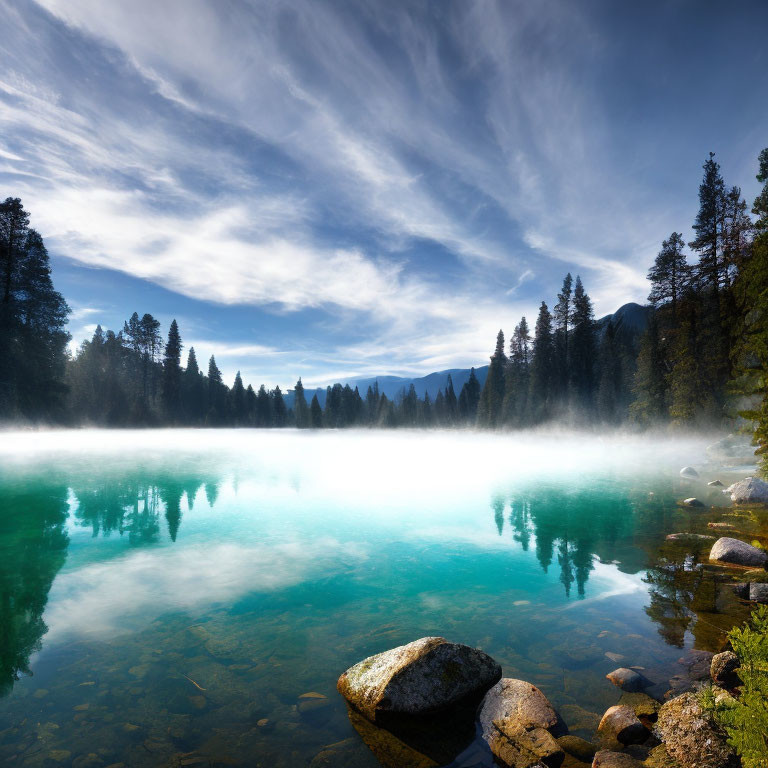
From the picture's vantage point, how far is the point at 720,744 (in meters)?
4.11

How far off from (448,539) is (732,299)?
94.0 ft

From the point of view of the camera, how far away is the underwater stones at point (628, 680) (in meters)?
6.14

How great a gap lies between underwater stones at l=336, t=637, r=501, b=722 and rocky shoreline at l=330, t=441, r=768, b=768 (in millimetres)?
12

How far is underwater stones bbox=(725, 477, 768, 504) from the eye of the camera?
58.4 feet

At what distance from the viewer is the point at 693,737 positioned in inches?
170

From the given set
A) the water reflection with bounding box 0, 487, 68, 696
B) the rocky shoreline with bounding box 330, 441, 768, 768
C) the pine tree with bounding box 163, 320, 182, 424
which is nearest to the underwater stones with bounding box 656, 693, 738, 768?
the rocky shoreline with bounding box 330, 441, 768, 768

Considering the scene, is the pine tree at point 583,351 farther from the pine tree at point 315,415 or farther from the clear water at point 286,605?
the pine tree at point 315,415

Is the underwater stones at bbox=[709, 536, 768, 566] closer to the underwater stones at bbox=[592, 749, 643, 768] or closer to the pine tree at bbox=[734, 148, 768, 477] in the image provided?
the pine tree at bbox=[734, 148, 768, 477]

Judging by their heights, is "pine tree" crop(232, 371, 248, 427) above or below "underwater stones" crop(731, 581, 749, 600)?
above

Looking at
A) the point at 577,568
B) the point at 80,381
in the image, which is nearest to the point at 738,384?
the point at 577,568

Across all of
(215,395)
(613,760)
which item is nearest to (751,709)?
(613,760)

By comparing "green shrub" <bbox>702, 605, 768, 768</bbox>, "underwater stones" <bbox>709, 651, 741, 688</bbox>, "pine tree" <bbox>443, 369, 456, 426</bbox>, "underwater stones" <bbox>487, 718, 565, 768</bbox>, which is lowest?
"underwater stones" <bbox>487, 718, 565, 768</bbox>

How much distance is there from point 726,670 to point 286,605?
8.12 m

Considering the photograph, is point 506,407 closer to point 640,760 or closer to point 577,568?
point 577,568
